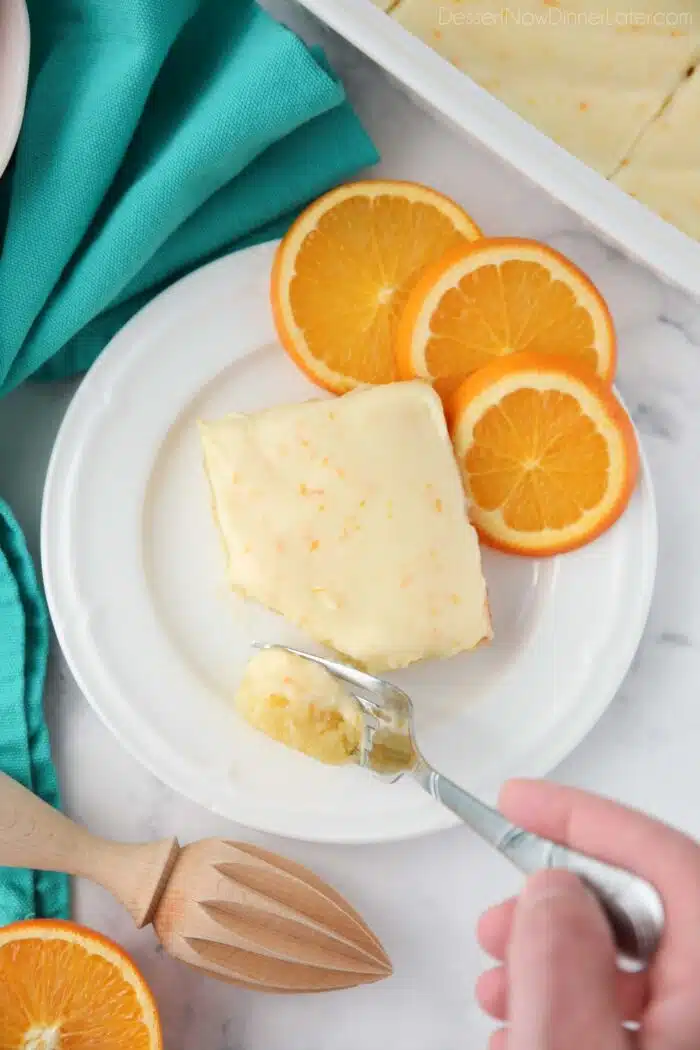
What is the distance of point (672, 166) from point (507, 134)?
0.87ft

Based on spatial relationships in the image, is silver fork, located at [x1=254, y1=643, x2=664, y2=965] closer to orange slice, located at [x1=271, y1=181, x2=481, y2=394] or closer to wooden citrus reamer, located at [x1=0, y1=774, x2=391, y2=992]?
wooden citrus reamer, located at [x1=0, y1=774, x2=391, y2=992]

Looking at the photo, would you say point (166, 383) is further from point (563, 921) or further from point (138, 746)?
point (563, 921)

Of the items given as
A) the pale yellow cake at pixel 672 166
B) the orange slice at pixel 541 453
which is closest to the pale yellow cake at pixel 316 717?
the orange slice at pixel 541 453

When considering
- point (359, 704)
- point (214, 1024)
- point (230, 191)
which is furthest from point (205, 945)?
point (230, 191)

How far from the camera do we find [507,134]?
125 cm

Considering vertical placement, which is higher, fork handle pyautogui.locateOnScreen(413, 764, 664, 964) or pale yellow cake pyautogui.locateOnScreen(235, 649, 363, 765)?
pale yellow cake pyautogui.locateOnScreen(235, 649, 363, 765)

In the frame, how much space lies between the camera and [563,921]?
729mm

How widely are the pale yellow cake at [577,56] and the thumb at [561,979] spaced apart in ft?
3.26

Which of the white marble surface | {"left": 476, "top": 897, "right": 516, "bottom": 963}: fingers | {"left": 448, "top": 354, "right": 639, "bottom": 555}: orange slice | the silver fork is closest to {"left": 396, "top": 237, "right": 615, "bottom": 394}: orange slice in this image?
{"left": 448, "top": 354, "right": 639, "bottom": 555}: orange slice

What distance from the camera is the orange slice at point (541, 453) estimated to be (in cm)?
124

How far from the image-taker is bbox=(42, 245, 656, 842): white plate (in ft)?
4.20

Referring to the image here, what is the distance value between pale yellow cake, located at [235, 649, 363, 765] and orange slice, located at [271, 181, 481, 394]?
1.18ft

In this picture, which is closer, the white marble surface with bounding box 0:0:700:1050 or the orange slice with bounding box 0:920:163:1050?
the orange slice with bounding box 0:920:163:1050

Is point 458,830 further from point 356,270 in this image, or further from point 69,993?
point 356,270
